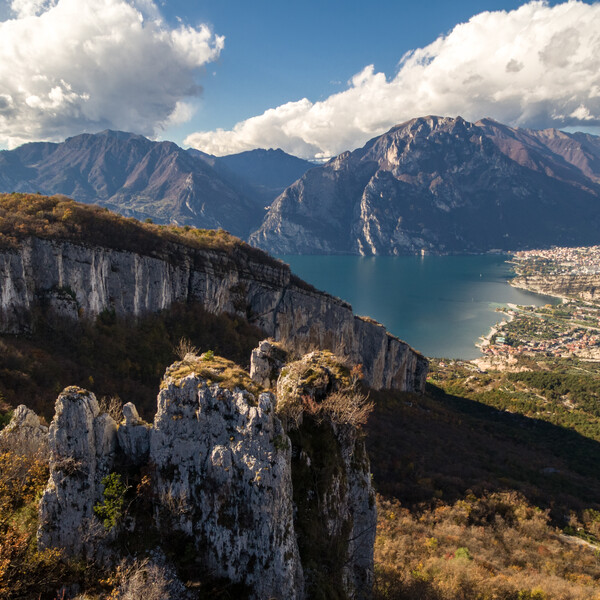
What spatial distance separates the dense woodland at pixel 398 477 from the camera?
959cm

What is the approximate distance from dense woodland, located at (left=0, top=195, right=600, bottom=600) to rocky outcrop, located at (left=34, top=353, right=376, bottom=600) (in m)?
0.71

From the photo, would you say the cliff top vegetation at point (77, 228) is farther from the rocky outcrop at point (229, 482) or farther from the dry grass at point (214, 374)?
the rocky outcrop at point (229, 482)

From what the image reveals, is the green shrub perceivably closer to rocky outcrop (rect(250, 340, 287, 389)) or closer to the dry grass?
the dry grass

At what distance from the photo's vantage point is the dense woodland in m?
9.59

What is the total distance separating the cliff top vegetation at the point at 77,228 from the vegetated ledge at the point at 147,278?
0.08m

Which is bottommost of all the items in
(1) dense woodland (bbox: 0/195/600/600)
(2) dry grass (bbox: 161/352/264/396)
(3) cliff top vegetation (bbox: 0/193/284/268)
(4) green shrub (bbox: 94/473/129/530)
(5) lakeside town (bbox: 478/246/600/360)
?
(5) lakeside town (bbox: 478/246/600/360)

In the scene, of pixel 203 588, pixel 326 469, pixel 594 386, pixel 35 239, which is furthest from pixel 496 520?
pixel 594 386

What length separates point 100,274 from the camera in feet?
103

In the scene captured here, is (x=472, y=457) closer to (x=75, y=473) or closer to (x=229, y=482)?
(x=229, y=482)

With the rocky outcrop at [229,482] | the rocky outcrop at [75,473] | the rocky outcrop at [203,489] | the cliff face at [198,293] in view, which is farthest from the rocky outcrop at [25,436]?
the cliff face at [198,293]

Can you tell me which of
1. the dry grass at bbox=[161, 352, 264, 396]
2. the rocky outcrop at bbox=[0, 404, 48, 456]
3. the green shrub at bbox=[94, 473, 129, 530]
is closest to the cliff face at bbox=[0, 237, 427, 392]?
the rocky outcrop at bbox=[0, 404, 48, 456]

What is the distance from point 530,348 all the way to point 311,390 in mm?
138287

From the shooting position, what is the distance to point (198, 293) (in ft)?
130

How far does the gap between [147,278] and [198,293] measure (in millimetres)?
6102
